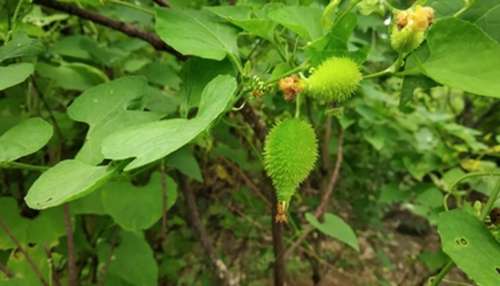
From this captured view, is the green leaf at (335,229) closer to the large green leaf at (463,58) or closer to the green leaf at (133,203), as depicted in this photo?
Answer: the green leaf at (133,203)

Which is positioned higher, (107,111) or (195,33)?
(195,33)

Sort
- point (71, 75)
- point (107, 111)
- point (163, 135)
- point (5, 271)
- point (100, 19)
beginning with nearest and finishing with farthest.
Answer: point (163, 135) < point (107, 111) < point (5, 271) < point (100, 19) < point (71, 75)

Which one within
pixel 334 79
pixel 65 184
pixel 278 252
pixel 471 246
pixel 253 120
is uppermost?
pixel 334 79

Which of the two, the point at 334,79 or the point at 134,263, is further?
the point at 134,263

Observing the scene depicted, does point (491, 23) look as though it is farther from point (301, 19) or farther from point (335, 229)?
point (335, 229)

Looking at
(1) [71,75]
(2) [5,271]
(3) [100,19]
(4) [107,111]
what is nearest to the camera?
(4) [107,111]

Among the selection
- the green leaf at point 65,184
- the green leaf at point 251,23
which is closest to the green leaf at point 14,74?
the green leaf at point 65,184

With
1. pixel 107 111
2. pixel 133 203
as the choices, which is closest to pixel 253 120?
pixel 133 203

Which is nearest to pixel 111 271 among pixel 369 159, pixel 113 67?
pixel 113 67
